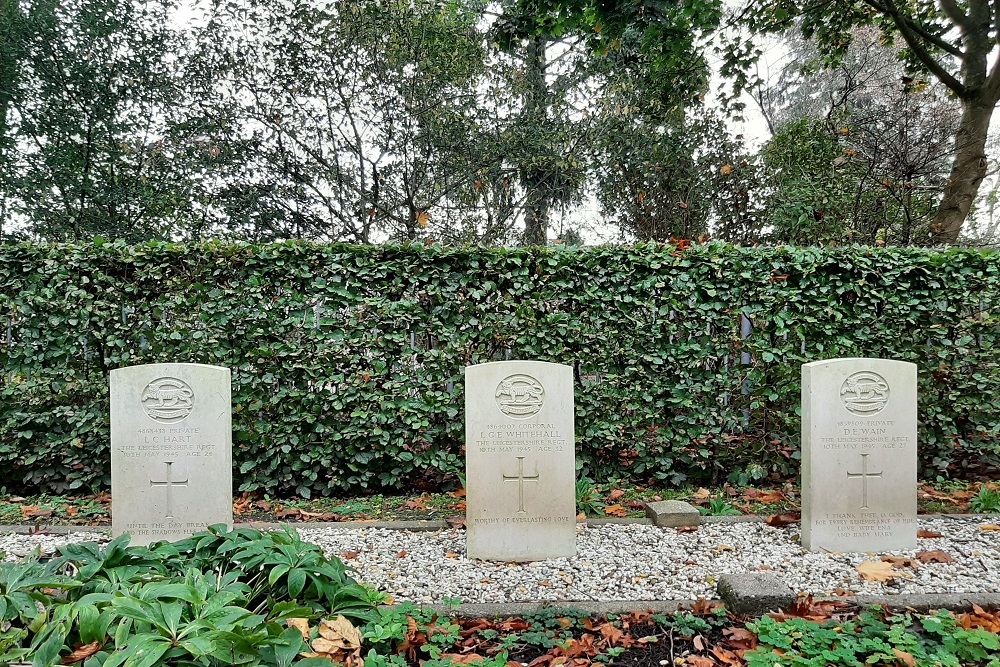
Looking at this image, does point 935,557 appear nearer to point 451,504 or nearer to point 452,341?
point 451,504

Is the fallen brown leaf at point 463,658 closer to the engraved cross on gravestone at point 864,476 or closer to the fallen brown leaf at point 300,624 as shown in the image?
the fallen brown leaf at point 300,624

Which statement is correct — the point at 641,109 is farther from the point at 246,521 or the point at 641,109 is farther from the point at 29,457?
the point at 29,457

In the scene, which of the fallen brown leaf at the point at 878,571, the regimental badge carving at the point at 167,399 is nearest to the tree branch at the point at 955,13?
the fallen brown leaf at the point at 878,571

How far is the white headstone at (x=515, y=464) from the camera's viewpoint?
13.3ft

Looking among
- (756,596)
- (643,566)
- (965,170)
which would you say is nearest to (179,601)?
(756,596)

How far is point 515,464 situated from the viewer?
4066 mm

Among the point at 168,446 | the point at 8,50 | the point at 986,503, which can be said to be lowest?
the point at 986,503

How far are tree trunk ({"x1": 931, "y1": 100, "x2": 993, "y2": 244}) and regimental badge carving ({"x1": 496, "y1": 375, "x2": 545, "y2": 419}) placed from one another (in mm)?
6801

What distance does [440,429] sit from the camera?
577 cm

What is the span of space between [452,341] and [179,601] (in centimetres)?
369

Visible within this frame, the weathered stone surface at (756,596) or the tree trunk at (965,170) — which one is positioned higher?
the tree trunk at (965,170)

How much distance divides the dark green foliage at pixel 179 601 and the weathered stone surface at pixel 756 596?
5.72 feet

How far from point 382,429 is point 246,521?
134 cm

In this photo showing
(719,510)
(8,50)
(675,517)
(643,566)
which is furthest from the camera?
(8,50)
